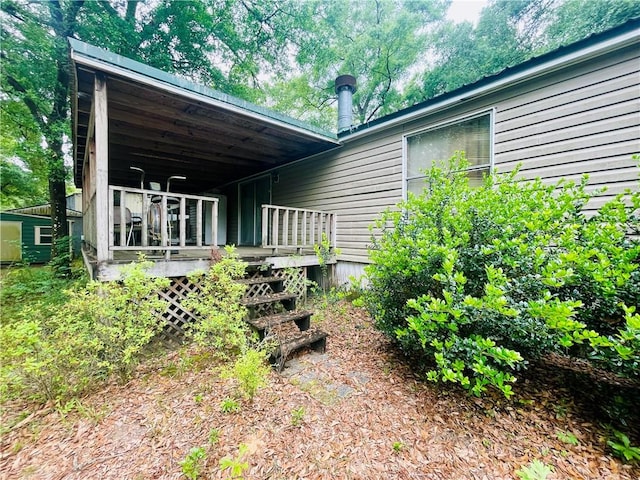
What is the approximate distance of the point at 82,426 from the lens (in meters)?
2.07

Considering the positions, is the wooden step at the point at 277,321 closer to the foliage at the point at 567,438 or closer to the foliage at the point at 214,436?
the foliage at the point at 214,436

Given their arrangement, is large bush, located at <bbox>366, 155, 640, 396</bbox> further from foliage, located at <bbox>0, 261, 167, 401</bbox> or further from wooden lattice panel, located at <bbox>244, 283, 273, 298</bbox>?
foliage, located at <bbox>0, 261, 167, 401</bbox>

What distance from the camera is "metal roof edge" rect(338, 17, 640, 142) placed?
9.34 ft

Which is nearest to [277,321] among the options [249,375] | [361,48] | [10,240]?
[249,375]

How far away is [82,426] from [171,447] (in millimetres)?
838

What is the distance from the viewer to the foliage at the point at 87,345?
Answer: 2307 mm

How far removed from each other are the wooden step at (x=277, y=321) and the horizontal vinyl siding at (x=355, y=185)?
251 cm

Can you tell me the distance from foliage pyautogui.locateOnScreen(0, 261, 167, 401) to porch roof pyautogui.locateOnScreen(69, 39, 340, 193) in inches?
93.7

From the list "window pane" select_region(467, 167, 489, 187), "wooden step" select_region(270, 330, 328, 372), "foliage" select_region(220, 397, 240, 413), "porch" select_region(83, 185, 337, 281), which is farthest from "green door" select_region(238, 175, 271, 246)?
"foliage" select_region(220, 397, 240, 413)

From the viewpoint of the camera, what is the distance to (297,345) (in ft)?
9.53

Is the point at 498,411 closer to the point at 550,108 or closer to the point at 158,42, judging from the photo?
the point at 550,108


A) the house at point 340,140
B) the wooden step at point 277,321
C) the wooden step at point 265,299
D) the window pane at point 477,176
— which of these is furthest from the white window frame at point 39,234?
the window pane at point 477,176

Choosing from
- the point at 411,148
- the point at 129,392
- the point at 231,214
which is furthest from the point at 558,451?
the point at 231,214

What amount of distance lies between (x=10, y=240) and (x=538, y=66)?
20.0m
